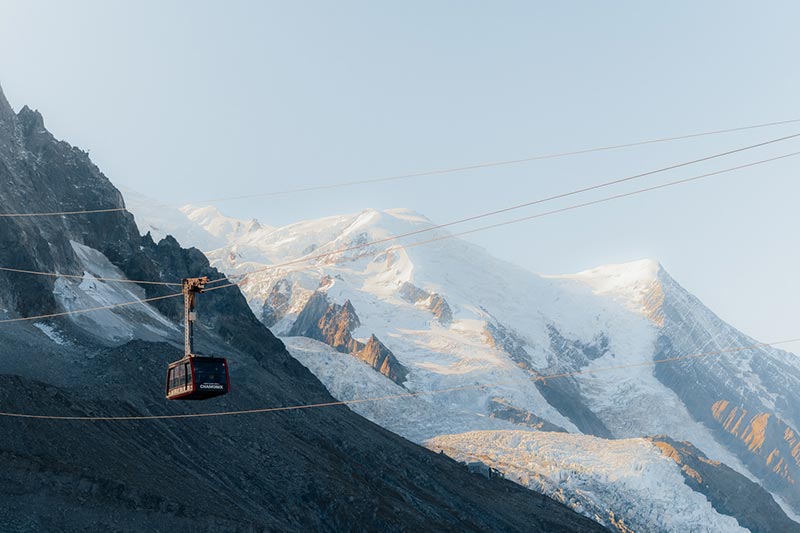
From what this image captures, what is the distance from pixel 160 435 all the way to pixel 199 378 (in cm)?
4757

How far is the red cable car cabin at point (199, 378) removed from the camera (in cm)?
4512

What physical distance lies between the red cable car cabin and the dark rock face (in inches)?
929

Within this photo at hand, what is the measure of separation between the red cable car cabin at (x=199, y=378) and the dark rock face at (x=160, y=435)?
929 inches

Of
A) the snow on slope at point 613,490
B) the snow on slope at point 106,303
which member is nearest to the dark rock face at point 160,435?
the snow on slope at point 106,303

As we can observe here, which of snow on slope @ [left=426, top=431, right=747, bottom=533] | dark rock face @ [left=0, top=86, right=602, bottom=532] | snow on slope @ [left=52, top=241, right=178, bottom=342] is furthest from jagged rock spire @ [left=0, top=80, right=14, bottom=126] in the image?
snow on slope @ [left=426, top=431, right=747, bottom=533]

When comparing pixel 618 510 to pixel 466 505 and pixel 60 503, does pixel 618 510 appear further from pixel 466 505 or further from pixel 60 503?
pixel 60 503

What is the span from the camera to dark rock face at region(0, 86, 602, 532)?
7088cm

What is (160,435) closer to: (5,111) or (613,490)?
(5,111)

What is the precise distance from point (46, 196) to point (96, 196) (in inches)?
608

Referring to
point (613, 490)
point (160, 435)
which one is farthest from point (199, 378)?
point (613, 490)

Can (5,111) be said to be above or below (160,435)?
above

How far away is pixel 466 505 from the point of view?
4847 inches

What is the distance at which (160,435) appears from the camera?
293 ft

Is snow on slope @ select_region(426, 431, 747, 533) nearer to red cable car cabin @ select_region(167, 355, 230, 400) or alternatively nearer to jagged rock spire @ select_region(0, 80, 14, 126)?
jagged rock spire @ select_region(0, 80, 14, 126)
